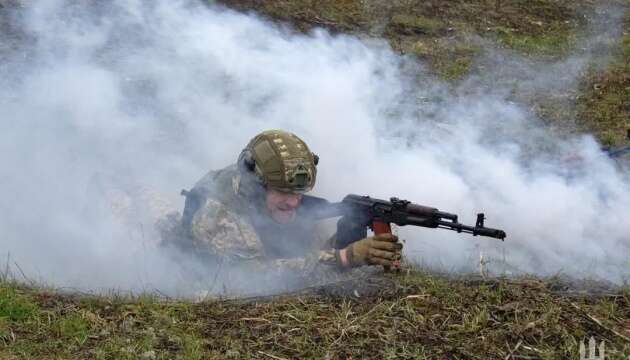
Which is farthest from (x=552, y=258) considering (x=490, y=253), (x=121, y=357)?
(x=121, y=357)

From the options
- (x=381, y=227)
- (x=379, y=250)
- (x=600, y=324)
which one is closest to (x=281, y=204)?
(x=381, y=227)

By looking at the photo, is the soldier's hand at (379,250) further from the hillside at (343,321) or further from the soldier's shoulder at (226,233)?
the soldier's shoulder at (226,233)

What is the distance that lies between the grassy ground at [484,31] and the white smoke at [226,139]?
0.73 meters

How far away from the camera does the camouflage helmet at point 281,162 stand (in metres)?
4.55

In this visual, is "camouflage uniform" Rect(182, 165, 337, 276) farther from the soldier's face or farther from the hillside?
the hillside

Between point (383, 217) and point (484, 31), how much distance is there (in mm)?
8595

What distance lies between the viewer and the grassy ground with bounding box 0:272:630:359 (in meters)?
3.65

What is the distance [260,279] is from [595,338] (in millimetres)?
1909

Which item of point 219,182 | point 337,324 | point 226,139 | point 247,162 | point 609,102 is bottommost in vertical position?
point 337,324

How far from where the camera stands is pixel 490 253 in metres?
5.54

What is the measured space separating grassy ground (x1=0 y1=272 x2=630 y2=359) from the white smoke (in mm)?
861

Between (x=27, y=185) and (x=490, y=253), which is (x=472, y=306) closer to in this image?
(x=490, y=253)

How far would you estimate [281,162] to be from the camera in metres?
4.55

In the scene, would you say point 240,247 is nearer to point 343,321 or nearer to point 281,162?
point 281,162
